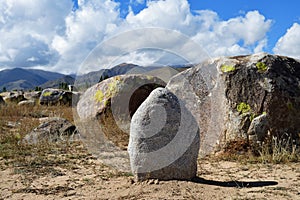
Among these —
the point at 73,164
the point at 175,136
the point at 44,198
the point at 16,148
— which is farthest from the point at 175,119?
the point at 16,148

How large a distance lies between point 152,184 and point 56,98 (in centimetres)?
1549

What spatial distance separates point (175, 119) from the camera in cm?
535

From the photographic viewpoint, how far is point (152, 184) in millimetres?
5176

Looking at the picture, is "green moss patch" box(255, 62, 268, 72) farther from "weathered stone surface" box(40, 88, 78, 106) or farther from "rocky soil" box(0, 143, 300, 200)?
"weathered stone surface" box(40, 88, 78, 106)

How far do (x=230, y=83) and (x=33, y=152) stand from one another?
444 cm

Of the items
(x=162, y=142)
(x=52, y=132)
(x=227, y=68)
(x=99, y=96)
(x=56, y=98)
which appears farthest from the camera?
(x=56, y=98)

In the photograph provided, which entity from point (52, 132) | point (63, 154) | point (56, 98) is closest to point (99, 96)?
point (52, 132)

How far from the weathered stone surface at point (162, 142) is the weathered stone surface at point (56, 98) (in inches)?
579

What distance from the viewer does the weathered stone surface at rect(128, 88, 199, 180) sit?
5.26 m

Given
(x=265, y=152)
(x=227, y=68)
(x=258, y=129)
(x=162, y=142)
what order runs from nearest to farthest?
(x=162, y=142) < (x=265, y=152) < (x=258, y=129) < (x=227, y=68)

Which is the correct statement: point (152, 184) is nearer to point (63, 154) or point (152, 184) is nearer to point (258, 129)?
point (258, 129)

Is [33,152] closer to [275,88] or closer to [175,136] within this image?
[175,136]

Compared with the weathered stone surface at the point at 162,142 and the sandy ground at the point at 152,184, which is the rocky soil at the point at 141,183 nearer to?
the sandy ground at the point at 152,184

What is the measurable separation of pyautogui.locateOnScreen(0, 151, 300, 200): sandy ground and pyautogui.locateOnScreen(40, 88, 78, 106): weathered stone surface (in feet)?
43.4
